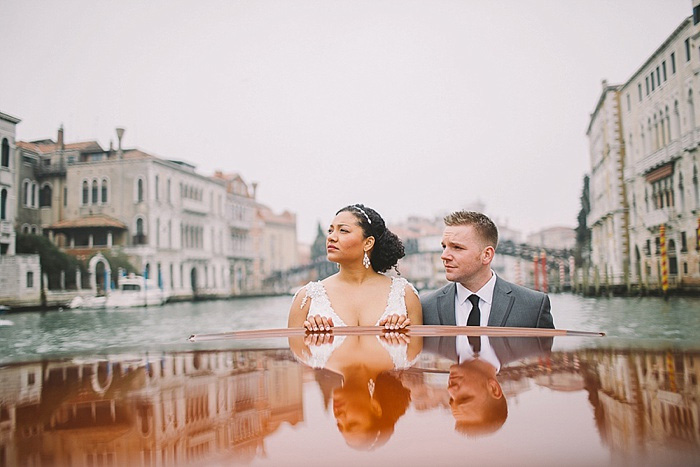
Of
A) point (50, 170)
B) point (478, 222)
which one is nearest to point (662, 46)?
point (478, 222)

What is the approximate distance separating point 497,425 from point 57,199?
8.23 metres

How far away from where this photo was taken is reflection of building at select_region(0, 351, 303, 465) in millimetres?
356

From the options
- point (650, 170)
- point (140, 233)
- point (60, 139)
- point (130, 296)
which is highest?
point (60, 139)

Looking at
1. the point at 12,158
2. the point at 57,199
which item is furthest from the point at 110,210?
the point at 12,158

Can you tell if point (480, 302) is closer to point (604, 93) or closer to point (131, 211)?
point (604, 93)

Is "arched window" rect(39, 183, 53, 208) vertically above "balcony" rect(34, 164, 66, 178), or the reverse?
"balcony" rect(34, 164, 66, 178)

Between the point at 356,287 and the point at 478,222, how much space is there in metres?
0.41

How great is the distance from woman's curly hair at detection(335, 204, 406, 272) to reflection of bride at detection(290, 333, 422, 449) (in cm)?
66

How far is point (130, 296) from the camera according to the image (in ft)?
26.9

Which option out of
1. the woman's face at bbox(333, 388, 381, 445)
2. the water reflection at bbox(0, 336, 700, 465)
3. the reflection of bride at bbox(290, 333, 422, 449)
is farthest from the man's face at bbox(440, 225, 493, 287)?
the woman's face at bbox(333, 388, 381, 445)

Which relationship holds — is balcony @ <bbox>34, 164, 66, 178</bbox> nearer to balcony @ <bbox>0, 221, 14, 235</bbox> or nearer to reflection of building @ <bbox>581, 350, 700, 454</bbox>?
balcony @ <bbox>0, 221, 14, 235</bbox>

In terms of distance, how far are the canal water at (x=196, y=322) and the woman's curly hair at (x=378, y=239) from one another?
Answer: 4799 mm

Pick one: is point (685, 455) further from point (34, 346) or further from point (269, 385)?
point (34, 346)

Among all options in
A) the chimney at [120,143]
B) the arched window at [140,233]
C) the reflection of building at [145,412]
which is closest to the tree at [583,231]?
the arched window at [140,233]
